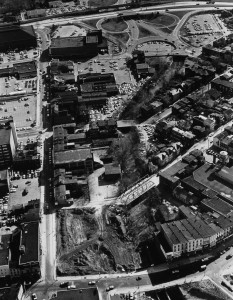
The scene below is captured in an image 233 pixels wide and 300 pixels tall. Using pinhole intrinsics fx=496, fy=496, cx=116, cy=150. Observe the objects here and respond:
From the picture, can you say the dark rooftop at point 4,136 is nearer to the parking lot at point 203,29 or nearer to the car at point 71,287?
the car at point 71,287

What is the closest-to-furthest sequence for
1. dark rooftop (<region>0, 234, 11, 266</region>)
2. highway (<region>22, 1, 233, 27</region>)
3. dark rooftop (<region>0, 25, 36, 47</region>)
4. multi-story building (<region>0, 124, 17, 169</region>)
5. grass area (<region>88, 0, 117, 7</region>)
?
1. dark rooftop (<region>0, 234, 11, 266</region>)
2. multi-story building (<region>0, 124, 17, 169</region>)
3. dark rooftop (<region>0, 25, 36, 47</region>)
4. highway (<region>22, 1, 233, 27</region>)
5. grass area (<region>88, 0, 117, 7</region>)

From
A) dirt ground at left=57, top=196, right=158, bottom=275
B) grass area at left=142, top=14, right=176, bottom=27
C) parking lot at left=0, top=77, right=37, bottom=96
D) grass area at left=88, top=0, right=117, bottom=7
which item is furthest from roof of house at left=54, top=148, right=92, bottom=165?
grass area at left=88, top=0, right=117, bottom=7

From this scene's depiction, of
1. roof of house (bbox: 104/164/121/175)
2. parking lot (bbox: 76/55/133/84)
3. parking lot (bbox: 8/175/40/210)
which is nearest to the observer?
parking lot (bbox: 8/175/40/210)

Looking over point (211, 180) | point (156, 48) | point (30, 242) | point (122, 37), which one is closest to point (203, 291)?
point (211, 180)

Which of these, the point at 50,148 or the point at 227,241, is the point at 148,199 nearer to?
the point at 227,241

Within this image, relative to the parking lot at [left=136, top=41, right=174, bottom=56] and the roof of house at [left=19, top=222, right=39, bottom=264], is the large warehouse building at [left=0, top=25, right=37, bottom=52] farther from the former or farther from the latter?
the roof of house at [left=19, top=222, right=39, bottom=264]

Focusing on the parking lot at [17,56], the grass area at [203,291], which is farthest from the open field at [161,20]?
the grass area at [203,291]

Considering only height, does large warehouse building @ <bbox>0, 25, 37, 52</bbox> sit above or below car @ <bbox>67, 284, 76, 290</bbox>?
above

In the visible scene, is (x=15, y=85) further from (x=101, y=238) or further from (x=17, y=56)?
(x=101, y=238)
